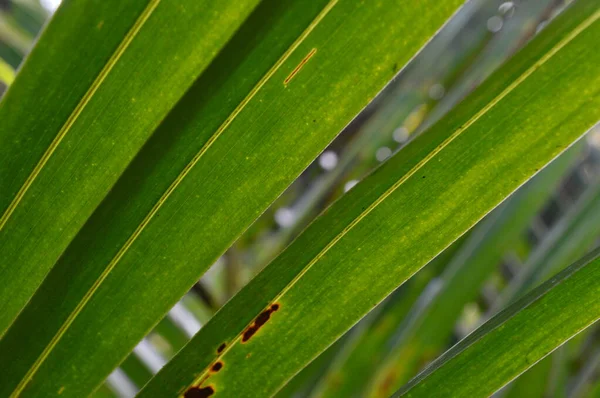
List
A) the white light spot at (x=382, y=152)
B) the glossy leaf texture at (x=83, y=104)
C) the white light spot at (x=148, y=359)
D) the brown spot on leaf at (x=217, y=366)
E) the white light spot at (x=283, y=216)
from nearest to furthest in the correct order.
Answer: the glossy leaf texture at (x=83, y=104) → the brown spot on leaf at (x=217, y=366) → the white light spot at (x=148, y=359) → the white light spot at (x=382, y=152) → the white light spot at (x=283, y=216)

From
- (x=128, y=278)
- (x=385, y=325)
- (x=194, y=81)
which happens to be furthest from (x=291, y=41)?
(x=385, y=325)

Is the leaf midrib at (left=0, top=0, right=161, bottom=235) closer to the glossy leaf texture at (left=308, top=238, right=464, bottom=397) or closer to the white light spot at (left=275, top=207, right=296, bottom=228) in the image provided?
the glossy leaf texture at (left=308, top=238, right=464, bottom=397)

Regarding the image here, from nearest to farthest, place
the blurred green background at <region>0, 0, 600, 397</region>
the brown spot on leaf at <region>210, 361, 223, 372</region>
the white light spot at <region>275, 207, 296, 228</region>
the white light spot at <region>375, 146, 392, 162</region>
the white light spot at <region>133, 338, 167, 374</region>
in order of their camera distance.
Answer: the brown spot on leaf at <region>210, 361, 223, 372</region> < the blurred green background at <region>0, 0, 600, 397</region> < the white light spot at <region>133, 338, 167, 374</region> < the white light spot at <region>375, 146, 392, 162</region> < the white light spot at <region>275, 207, 296, 228</region>

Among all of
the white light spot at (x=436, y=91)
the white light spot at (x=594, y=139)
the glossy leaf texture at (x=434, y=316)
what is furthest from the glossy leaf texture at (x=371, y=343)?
the white light spot at (x=594, y=139)

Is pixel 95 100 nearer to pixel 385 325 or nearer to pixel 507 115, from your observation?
pixel 507 115

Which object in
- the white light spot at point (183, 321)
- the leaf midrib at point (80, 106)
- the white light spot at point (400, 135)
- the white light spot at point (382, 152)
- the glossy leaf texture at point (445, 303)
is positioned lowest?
the glossy leaf texture at point (445, 303)

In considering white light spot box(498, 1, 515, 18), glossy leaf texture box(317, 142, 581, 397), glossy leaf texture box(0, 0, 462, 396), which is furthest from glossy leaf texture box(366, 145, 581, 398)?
white light spot box(498, 1, 515, 18)

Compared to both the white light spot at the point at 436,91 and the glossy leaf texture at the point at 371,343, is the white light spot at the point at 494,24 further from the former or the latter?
the glossy leaf texture at the point at 371,343
